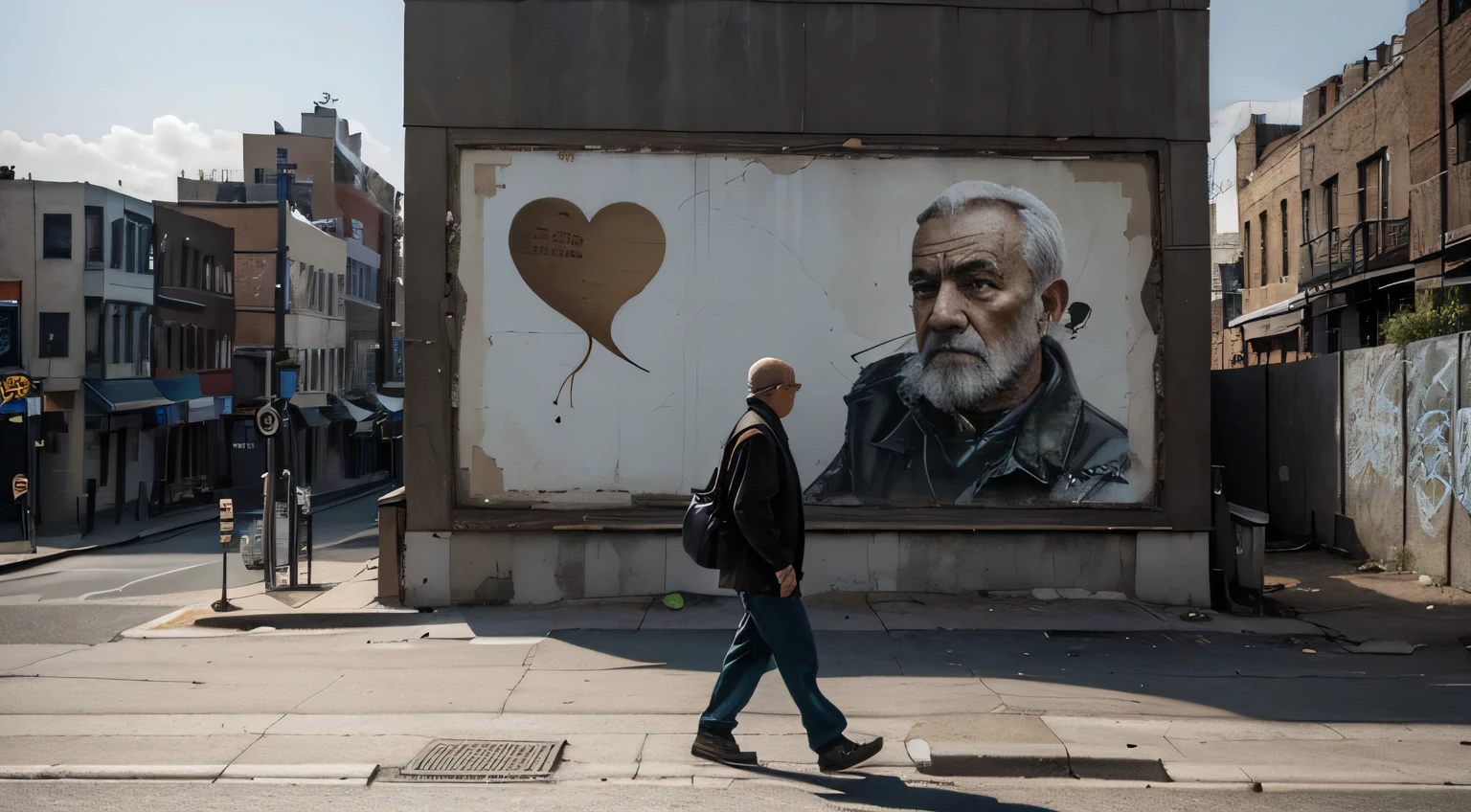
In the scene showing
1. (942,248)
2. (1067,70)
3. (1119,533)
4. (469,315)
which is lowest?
(1119,533)

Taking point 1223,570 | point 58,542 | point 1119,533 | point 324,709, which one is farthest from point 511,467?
point 58,542

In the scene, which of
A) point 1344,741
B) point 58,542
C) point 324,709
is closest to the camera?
point 1344,741

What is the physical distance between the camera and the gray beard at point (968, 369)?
11312mm

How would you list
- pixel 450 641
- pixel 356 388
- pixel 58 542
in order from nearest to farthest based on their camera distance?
pixel 450 641, pixel 58 542, pixel 356 388

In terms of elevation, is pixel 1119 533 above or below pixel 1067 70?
below

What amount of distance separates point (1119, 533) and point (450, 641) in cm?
630

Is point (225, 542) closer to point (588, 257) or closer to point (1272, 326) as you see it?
point (588, 257)

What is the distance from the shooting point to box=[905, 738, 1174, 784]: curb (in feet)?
19.9

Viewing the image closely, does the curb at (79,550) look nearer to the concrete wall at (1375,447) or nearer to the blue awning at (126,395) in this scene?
the blue awning at (126,395)

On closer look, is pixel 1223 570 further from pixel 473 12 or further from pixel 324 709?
pixel 473 12

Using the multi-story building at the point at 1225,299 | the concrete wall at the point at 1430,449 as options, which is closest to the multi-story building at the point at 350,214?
the multi-story building at the point at 1225,299

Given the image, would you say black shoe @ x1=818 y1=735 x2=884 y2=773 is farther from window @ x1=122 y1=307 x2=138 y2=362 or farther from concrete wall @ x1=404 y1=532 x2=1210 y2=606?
window @ x1=122 y1=307 x2=138 y2=362

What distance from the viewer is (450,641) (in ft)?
32.1

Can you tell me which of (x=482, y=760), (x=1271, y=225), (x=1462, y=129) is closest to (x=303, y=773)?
(x=482, y=760)
